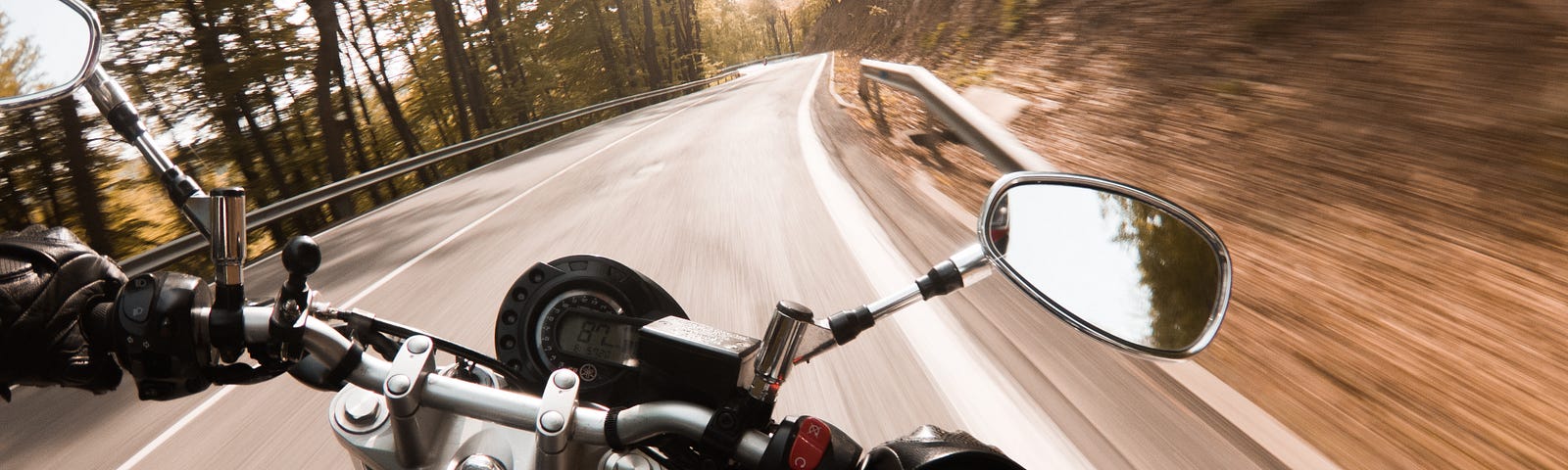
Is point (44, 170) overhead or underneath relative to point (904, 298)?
underneath

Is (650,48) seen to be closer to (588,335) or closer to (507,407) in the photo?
(588,335)

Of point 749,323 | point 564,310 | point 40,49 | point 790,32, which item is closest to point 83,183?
point 749,323

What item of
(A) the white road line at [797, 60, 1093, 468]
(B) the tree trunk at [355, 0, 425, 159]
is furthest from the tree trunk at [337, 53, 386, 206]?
(A) the white road line at [797, 60, 1093, 468]

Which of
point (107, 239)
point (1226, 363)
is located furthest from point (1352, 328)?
point (107, 239)

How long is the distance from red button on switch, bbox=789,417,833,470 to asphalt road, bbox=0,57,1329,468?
185cm

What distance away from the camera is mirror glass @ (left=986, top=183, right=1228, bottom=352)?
4.49 feet

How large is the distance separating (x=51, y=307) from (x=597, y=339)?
783 mm

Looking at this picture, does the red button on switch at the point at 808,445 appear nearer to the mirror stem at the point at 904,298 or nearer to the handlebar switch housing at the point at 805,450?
the handlebar switch housing at the point at 805,450

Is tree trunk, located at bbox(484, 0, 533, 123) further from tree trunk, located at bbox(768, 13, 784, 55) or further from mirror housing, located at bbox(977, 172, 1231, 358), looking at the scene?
tree trunk, located at bbox(768, 13, 784, 55)

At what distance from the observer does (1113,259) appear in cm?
156

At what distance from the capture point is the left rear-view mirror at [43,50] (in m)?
1.37

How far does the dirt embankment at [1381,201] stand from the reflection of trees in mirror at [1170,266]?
5.05ft

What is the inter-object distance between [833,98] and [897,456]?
16.0 m

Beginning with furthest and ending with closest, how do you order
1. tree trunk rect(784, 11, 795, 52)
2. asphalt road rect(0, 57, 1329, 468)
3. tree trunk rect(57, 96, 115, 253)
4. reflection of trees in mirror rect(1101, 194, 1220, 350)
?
tree trunk rect(784, 11, 795, 52)
tree trunk rect(57, 96, 115, 253)
asphalt road rect(0, 57, 1329, 468)
reflection of trees in mirror rect(1101, 194, 1220, 350)
